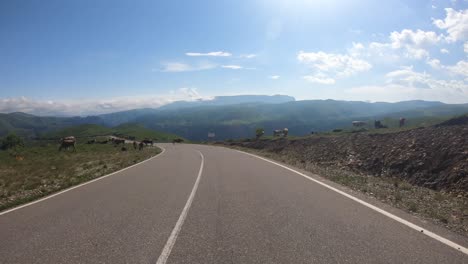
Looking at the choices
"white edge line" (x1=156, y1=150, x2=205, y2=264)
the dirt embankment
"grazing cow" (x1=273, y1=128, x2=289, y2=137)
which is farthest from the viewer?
"grazing cow" (x1=273, y1=128, x2=289, y2=137)

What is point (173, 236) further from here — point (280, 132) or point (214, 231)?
point (280, 132)

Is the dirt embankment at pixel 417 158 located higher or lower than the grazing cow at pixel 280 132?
higher

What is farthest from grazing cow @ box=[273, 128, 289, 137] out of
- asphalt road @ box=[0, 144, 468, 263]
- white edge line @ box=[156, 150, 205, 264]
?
white edge line @ box=[156, 150, 205, 264]

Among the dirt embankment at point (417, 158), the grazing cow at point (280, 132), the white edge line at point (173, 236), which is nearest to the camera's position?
the white edge line at point (173, 236)

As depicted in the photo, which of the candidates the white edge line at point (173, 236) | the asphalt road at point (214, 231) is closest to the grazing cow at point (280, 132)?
the asphalt road at point (214, 231)

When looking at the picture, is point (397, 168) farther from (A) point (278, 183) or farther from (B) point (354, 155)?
(A) point (278, 183)

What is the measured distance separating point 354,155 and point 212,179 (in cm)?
1368

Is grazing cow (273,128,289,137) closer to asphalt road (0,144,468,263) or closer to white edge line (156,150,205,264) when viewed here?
asphalt road (0,144,468,263)

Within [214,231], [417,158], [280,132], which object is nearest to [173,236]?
[214,231]

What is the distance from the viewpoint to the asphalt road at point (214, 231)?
202 inches

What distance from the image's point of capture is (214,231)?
6.39m

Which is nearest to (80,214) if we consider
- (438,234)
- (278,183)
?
(278,183)

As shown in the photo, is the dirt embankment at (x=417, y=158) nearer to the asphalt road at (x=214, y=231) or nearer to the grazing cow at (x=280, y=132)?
the asphalt road at (x=214, y=231)

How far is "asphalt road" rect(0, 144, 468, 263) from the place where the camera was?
16.8 feet
